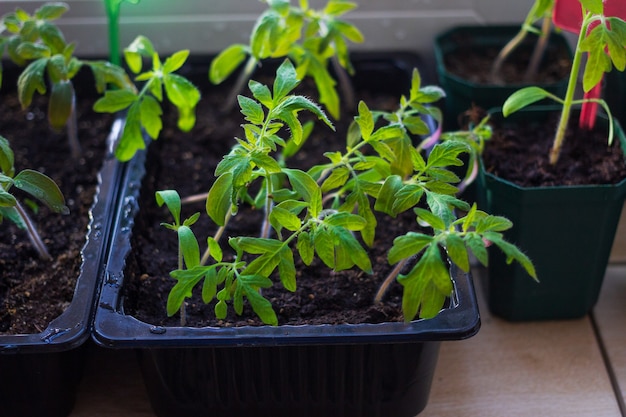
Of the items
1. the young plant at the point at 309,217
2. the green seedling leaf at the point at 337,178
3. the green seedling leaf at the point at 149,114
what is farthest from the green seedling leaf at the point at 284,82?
the green seedling leaf at the point at 149,114

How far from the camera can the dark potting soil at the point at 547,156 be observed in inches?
40.0

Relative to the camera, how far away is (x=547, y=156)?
1.07m

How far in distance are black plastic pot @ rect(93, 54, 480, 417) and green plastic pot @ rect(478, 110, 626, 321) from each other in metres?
0.13

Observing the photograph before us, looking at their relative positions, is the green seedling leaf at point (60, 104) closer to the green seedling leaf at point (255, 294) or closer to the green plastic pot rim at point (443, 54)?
the green seedling leaf at point (255, 294)

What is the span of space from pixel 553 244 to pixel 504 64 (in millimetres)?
418

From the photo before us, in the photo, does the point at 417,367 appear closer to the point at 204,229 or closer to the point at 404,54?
the point at 204,229

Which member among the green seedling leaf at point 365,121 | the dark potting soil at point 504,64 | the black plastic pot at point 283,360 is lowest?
the black plastic pot at point 283,360

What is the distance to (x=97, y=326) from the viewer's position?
2.78 feet

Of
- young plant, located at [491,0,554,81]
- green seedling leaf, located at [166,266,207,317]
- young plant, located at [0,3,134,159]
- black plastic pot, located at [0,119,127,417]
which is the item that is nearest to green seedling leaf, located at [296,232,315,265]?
green seedling leaf, located at [166,266,207,317]

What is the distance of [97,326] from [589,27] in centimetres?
66

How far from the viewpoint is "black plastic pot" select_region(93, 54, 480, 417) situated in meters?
0.83

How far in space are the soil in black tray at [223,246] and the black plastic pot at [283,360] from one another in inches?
2.0

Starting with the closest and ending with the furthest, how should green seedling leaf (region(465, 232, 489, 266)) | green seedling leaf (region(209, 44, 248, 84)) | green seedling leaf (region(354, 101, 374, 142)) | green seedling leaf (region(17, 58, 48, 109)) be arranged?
green seedling leaf (region(465, 232, 489, 266)), green seedling leaf (region(354, 101, 374, 142)), green seedling leaf (region(17, 58, 48, 109)), green seedling leaf (region(209, 44, 248, 84))

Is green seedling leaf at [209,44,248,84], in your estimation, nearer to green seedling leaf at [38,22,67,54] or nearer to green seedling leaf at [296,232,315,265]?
green seedling leaf at [38,22,67,54]
